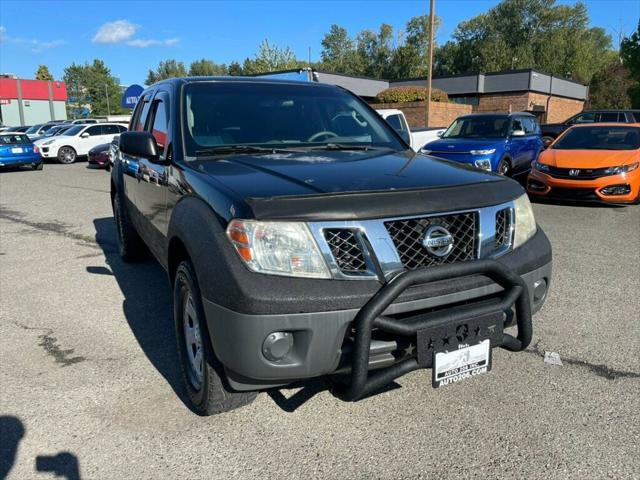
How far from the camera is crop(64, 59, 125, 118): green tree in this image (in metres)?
92.4

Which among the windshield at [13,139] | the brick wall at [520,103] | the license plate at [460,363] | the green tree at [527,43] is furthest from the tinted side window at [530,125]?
the green tree at [527,43]

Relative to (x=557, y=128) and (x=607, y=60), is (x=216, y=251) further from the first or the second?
(x=607, y=60)

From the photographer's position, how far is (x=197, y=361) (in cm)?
280

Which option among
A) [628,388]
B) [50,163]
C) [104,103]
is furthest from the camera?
[104,103]

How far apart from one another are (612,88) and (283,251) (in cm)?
4991

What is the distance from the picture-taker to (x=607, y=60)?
224ft

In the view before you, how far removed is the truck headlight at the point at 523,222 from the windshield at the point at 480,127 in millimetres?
9116

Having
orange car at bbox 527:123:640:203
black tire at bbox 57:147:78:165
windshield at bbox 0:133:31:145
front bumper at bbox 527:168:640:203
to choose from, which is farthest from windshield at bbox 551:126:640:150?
black tire at bbox 57:147:78:165

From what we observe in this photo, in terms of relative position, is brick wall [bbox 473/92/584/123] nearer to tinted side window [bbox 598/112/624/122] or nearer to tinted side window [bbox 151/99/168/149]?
tinted side window [bbox 598/112/624/122]

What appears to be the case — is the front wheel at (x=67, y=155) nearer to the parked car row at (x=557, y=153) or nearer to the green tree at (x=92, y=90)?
the parked car row at (x=557, y=153)

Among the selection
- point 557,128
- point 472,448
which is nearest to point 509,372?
point 472,448

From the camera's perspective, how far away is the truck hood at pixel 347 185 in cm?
222

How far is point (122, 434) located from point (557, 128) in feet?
61.9

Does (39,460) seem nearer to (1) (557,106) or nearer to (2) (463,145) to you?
(2) (463,145)
